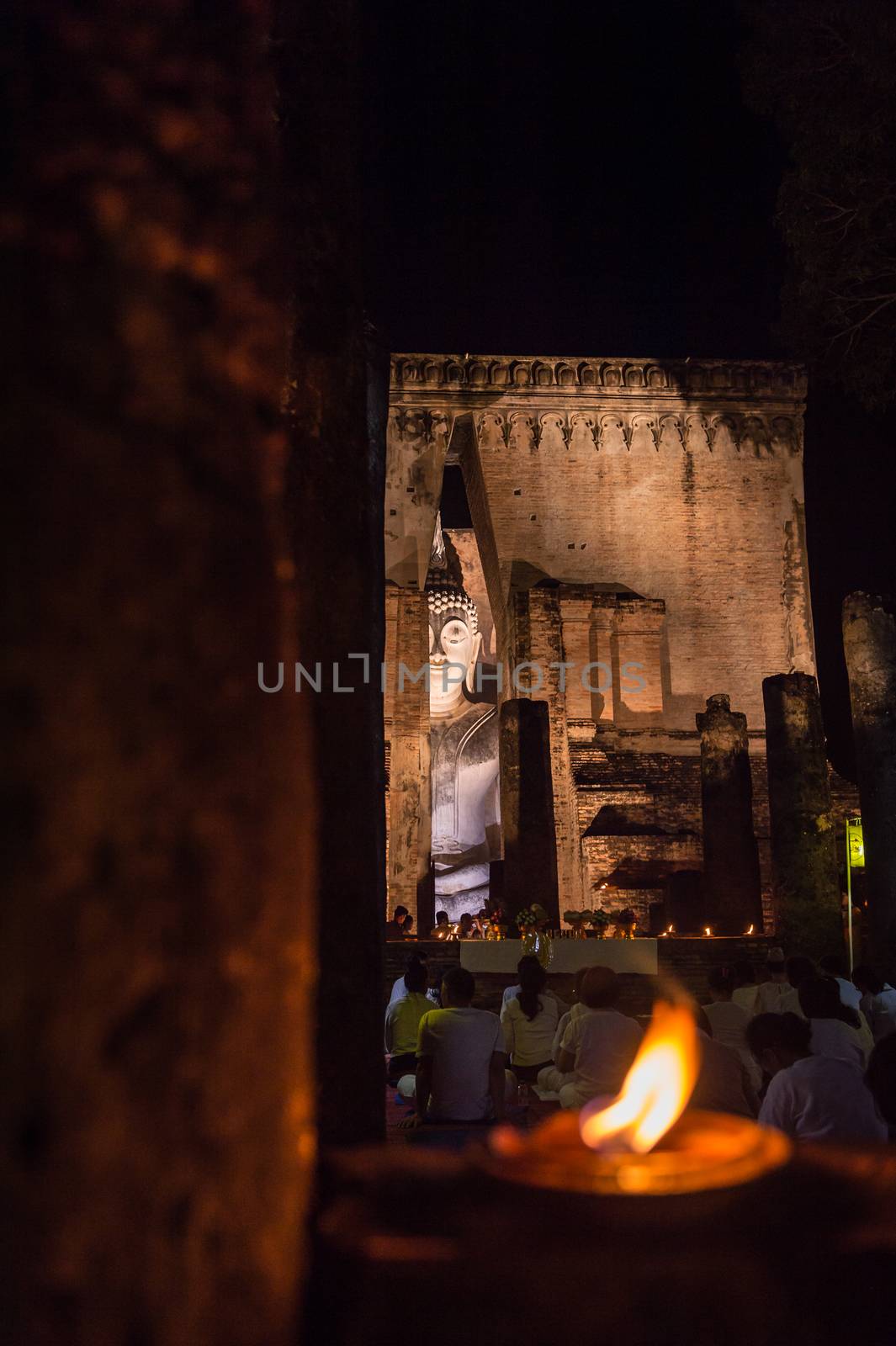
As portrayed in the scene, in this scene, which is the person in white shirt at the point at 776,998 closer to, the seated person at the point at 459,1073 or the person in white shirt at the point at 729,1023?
the person in white shirt at the point at 729,1023

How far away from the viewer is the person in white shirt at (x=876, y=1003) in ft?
22.1

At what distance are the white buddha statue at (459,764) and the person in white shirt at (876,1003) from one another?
16766 millimetres

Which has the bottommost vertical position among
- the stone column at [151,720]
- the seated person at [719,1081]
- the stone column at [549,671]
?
the seated person at [719,1081]

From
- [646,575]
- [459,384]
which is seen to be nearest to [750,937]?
[646,575]

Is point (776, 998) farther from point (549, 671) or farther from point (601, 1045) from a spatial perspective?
point (549, 671)

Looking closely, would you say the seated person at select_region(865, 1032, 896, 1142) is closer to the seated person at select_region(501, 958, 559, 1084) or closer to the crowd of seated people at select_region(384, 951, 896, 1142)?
the crowd of seated people at select_region(384, 951, 896, 1142)

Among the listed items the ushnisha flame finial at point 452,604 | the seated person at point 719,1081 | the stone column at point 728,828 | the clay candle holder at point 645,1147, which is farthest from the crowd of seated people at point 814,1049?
the ushnisha flame finial at point 452,604

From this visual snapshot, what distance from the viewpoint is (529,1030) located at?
7.00m

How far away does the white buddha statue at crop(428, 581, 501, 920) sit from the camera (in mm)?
24422

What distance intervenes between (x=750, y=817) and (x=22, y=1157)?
15228 millimetres

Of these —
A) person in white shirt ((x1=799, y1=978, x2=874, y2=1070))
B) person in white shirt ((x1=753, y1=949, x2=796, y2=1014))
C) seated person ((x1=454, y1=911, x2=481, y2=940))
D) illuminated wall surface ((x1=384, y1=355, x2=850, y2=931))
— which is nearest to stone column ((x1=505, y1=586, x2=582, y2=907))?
illuminated wall surface ((x1=384, y1=355, x2=850, y2=931))

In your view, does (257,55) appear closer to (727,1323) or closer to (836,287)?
(727,1323)

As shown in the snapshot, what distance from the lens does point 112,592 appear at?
55 centimetres

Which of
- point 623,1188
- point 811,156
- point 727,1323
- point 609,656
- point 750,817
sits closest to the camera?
point 727,1323
